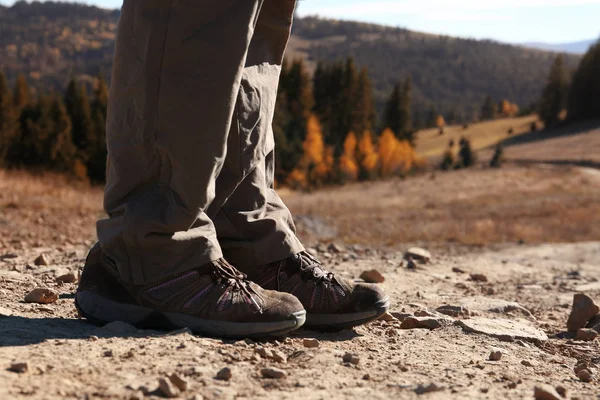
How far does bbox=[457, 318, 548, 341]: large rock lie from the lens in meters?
3.25

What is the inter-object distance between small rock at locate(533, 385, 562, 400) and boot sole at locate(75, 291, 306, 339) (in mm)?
866

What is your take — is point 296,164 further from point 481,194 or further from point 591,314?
point 591,314

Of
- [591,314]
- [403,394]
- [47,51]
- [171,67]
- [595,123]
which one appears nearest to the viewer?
[403,394]

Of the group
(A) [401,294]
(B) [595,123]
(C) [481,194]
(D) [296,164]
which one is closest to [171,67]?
(A) [401,294]

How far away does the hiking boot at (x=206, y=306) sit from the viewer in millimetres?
2500

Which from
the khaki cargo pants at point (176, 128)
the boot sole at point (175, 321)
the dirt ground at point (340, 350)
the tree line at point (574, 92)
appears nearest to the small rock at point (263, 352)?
the dirt ground at point (340, 350)

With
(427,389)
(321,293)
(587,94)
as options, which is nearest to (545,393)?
(427,389)

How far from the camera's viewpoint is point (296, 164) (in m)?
56.4

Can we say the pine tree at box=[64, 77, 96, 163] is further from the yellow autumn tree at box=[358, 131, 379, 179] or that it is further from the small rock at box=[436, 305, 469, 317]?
the small rock at box=[436, 305, 469, 317]

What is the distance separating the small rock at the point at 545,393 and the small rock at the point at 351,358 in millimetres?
607

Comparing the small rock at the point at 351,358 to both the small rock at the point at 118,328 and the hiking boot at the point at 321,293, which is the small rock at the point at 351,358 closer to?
the hiking boot at the point at 321,293

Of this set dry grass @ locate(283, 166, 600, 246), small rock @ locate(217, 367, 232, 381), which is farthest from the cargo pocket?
dry grass @ locate(283, 166, 600, 246)

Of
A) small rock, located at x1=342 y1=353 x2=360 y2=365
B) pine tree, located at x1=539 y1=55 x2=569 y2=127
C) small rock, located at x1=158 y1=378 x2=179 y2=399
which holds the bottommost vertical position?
small rock, located at x1=342 y1=353 x2=360 y2=365

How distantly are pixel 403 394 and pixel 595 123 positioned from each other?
86003 mm
